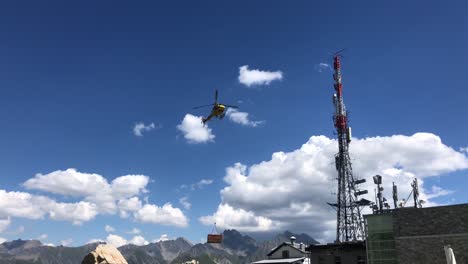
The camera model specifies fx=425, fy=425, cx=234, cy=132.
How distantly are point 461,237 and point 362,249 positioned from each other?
15794mm

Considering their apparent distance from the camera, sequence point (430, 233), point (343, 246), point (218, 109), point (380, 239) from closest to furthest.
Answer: point (430, 233) → point (380, 239) → point (343, 246) → point (218, 109)

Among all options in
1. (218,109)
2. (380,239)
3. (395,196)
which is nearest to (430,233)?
(380,239)

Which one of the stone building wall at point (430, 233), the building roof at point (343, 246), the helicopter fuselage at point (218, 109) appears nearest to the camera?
the stone building wall at point (430, 233)

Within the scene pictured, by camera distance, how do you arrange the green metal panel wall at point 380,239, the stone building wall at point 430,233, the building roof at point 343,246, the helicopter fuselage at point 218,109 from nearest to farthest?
the stone building wall at point 430,233, the green metal panel wall at point 380,239, the building roof at point 343,246, the helicopter fuselage at point 218,109

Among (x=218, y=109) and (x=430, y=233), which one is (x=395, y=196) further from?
(x=218, y=109)

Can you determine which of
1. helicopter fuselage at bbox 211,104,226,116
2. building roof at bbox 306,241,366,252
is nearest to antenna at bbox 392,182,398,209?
building roof at bbox 306,241,366,252

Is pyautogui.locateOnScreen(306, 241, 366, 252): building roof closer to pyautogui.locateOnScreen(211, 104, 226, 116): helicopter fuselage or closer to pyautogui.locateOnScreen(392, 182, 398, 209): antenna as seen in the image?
pyautogui.locateOnScreen(392, 182, 398, 209): antenna

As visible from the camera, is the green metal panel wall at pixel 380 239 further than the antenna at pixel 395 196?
No

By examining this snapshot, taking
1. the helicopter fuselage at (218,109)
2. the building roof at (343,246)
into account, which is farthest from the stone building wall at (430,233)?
the helicopter fuselage at (218,109)

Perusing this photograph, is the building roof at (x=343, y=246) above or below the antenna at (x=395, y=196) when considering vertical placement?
below

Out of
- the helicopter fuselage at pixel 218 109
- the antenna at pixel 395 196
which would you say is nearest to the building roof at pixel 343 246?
the antenna at pixel 395 196

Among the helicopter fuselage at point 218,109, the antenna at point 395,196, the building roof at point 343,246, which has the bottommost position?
the building roof at point 343,246

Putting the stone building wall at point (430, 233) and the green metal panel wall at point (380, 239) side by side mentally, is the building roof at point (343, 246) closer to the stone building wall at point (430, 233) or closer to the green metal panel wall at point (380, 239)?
the green metal panel wall at point (380, 239)

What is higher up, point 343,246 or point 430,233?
point 430,233
